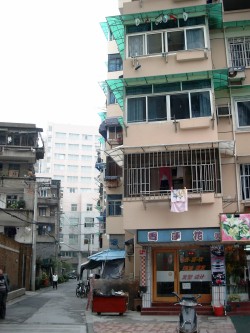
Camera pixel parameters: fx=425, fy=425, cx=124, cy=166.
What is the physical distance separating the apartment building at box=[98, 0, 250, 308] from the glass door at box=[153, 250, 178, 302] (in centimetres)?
3

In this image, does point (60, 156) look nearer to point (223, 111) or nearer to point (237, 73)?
point (223, 111)

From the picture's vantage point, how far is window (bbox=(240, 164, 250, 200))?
14.9 m

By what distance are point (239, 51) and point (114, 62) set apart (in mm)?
12941

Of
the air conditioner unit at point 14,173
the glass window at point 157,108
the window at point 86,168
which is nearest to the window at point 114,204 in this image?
the glass window at point 157,108

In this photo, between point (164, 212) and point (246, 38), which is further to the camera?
point (246, 38)

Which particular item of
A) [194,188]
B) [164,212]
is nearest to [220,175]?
[194,188]

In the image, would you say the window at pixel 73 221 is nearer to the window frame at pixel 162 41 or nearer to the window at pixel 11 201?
the window at pixel 11 201

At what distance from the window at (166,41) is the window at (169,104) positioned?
Result: 1.51m

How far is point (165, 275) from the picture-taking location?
1480 cm

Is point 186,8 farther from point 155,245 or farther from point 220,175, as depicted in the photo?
point 155,245

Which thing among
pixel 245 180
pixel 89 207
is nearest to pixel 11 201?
pixel 245 180

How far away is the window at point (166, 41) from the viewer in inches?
609

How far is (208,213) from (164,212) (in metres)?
1.45

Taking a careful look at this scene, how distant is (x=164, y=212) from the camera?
46.7 ft
